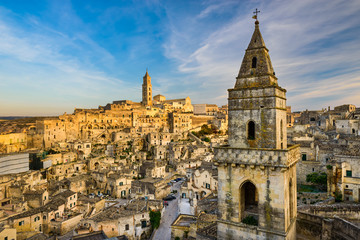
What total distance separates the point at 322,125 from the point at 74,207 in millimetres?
56762

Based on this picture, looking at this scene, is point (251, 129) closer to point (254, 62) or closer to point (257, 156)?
point (257, 156)

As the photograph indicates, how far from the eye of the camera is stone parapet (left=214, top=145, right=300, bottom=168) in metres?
8.63

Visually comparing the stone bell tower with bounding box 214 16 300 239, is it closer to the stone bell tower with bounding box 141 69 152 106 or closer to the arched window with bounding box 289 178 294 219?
the arched window with bounding box 289 178 294 219

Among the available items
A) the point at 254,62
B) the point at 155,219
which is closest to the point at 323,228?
the point at 254,62

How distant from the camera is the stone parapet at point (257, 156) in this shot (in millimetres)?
8633

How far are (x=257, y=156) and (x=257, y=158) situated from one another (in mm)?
80

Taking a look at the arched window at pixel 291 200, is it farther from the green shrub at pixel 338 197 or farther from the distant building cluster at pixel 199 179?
the green shrub at pixel 338 197

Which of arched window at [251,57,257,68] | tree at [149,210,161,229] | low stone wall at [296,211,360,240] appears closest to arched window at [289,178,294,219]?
low stone wall at [296,211,360,240]

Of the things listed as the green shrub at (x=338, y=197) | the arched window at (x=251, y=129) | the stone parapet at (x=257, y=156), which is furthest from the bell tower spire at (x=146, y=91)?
the stone parapet at (x=257, y=156)

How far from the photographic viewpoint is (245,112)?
32.0 feet

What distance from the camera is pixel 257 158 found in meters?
9.09

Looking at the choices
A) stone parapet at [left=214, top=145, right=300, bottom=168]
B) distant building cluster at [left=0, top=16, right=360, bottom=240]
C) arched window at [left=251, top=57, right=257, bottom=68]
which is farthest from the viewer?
arched window at [left=251, top=57, right=257, bottom=68]

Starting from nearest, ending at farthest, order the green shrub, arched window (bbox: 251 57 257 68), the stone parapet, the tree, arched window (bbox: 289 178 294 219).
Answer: the stone parapet, arched window (bbox: 289 178 294 219), arched window (bbox: 251 57 257 68), the green shrub, the tree

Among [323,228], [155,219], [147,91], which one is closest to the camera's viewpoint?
[323,228]
